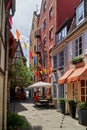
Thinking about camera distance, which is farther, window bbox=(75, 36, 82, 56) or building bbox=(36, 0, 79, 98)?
building bbox=(36, 0, 79, 98)

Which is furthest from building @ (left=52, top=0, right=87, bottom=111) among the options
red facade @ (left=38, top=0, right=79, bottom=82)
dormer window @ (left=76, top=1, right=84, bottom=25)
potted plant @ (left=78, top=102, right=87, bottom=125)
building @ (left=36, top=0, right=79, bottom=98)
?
red facade @ (left=38, top=0, right=79, bottom=82)

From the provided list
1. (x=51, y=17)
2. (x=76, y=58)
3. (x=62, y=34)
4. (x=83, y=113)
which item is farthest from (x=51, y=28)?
(x=83, y=113)

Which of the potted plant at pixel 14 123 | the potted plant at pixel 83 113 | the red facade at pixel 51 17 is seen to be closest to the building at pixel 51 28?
the red facade at pixel 51 17

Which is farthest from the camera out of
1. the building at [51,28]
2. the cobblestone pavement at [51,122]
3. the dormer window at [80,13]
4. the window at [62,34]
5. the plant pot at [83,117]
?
the building at [51,28]

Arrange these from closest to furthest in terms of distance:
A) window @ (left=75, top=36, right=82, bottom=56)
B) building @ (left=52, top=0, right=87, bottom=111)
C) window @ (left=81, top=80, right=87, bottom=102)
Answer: building @ (left=52, top=0, right=87, bottom=111)
window @ (left=81, top=80, right=87, bottom=102)
window @ (left=75, top=36, right=82, bottom=56)

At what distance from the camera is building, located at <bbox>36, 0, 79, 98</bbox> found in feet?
127

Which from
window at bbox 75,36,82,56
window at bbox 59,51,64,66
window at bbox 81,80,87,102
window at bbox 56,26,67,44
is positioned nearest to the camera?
window at bbox 81,80,87,102

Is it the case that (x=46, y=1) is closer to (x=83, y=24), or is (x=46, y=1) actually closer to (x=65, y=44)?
(x=65, y=44)

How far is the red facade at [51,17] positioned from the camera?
4144cm

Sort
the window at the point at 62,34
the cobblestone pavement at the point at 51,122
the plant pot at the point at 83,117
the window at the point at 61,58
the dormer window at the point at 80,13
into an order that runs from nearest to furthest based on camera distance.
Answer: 1. the cobblestone pavement at the point at 51,122
2. the plant pot at the point at 83,117
3. the dormer window at the point at 80,13
4. the window at the point at 61,58
5. the window at the point at 62,34

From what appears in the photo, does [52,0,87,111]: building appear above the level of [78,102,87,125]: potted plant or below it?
above

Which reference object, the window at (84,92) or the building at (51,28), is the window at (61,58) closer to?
the building at (51,28)

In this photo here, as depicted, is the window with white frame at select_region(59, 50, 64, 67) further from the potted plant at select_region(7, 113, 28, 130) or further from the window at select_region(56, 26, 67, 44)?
the potted plant at select_region(7, 113, 28, 130)

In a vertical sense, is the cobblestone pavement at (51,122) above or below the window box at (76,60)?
below
